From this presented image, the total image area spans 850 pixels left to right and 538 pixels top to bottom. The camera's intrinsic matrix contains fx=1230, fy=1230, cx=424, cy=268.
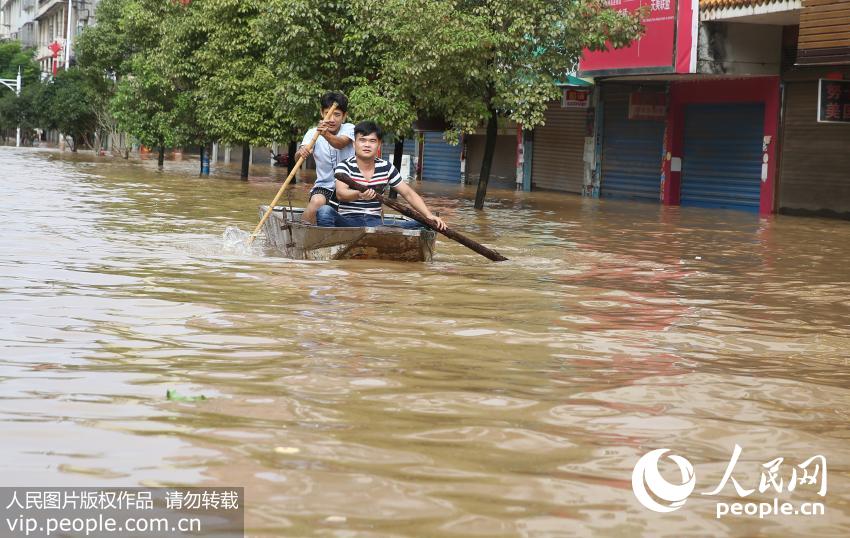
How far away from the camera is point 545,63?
22.3 metres

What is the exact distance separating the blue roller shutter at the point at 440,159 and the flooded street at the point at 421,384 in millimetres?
28431

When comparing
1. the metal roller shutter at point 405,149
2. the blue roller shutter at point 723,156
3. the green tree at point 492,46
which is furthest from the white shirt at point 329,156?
the metal roller shutter at point 405,149

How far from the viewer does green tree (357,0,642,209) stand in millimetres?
21266

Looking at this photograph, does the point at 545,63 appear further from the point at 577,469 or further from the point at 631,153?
the point at 577,469

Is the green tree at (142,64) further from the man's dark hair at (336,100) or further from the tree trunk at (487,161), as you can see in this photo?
the man's dark hair at (336,100)

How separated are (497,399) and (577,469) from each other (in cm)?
114

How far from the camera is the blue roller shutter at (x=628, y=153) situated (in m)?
30.1

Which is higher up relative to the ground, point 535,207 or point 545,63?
point 545,63

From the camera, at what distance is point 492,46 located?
22094 millimetres

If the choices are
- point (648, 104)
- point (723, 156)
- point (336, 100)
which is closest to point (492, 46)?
point (723, 156)

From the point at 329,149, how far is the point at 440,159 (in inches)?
1183

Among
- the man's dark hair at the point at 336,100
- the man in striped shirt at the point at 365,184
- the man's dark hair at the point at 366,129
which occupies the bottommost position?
the man in striped shirt at the point at 365,184

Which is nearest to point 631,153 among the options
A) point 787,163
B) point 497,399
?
point 787,163

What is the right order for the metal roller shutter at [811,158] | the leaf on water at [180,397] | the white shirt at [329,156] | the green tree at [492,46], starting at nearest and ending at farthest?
the leaf on water at [180,397] < the white shirt at [329,156] < the green tree at [492,46] < the metal roller shutter at [811,158]
